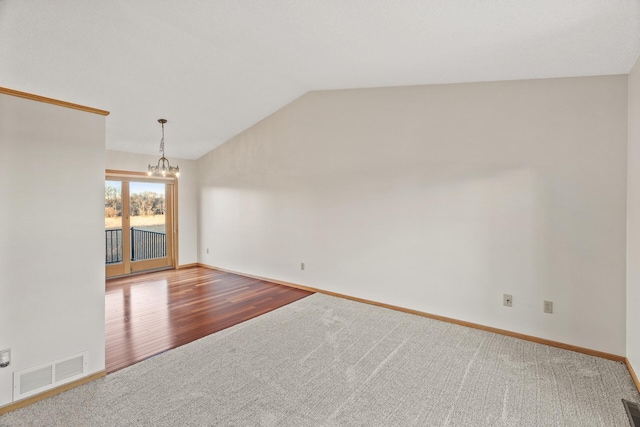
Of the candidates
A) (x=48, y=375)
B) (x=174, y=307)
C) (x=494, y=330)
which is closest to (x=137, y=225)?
(x=174, y=307)

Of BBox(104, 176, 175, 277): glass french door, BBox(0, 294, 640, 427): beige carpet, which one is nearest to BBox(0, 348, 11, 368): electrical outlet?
BBox(0, 294, 640, 427): beige carpet

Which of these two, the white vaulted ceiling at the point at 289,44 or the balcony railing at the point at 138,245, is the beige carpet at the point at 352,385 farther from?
the balcony railing at the point at 138,245

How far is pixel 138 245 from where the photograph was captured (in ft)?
19.5

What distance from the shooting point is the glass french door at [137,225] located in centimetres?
555

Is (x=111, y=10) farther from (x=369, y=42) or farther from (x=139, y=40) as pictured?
(x=369, y=42)

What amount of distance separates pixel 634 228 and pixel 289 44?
3.35m

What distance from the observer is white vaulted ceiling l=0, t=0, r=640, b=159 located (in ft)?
6.49

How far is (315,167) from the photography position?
182 inches

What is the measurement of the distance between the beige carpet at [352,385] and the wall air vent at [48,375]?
0.37ft

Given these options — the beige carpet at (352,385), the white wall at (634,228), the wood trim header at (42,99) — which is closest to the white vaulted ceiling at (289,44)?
the white wall at (634,228)

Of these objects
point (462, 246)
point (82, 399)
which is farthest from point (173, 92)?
point (462, 246)

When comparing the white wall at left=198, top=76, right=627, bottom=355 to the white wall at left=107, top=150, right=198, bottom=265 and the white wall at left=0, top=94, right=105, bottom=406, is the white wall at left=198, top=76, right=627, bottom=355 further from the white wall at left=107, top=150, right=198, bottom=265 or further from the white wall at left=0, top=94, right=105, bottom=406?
the white wall at left=0, top=94, right=105, bottom=406

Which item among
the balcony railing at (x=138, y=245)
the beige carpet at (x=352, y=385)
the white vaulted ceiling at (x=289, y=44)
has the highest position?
the white vaulted ceiling at (x=289, y=44)

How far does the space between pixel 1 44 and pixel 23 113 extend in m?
0.98
